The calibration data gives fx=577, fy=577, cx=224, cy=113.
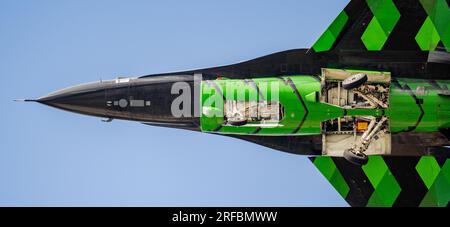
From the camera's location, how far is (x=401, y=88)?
17.1 meters

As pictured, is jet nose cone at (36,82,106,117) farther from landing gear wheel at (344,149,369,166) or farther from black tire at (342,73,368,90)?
landing gear wheel at (344,149,369,166)

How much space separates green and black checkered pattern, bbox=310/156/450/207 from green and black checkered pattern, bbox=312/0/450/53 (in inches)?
137

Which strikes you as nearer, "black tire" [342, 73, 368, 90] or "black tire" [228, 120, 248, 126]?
"black tire" [342, 73, 368, 90]

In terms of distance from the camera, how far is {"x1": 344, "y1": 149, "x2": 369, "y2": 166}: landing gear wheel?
16.8 m

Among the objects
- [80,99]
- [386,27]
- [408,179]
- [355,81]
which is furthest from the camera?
[408,179]

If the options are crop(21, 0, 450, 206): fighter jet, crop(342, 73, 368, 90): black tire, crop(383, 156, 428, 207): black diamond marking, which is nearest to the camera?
crop(342, 73, 368, 90): black tire

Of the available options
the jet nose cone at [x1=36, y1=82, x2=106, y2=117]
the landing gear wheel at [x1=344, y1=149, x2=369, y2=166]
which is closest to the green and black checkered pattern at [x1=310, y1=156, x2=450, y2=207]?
the landing gear wheel at [x1=344, y1=149, x2=369, y2=166]

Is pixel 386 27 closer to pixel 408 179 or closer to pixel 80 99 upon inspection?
pixel 408 179

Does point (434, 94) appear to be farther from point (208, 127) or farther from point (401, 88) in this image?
point (208, 127)

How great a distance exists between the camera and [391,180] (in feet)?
59.0

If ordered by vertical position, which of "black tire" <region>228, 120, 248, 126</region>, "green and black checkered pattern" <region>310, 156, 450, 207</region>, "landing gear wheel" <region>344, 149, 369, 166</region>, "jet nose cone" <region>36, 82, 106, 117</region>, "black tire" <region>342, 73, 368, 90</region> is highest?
"black tire" <region>342, 73, 368, 90</region>

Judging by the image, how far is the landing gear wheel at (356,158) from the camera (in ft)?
55.1

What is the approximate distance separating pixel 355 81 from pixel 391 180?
12.4 ft

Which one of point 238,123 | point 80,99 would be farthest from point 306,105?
point 80,99
